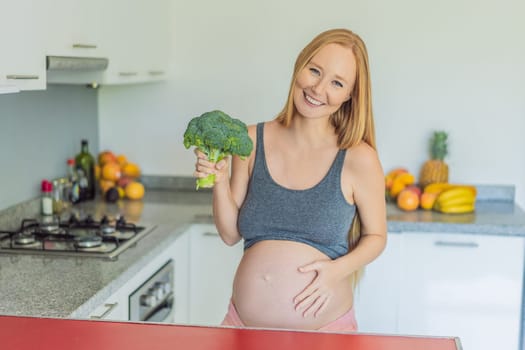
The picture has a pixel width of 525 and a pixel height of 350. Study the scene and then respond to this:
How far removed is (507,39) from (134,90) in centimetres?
173

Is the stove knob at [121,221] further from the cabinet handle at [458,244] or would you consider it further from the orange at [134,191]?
the cabinet handle at [458,244]

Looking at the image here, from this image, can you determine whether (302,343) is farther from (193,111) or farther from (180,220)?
(193,111)

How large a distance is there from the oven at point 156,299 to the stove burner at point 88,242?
22cm

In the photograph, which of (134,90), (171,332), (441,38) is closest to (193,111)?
(134,90)

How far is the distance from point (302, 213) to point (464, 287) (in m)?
1.37

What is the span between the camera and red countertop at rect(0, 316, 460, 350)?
5.41 feet

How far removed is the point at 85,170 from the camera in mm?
3664

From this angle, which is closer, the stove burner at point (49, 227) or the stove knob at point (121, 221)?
the stove burner at point (49, 227)

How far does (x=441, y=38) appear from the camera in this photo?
3619mm

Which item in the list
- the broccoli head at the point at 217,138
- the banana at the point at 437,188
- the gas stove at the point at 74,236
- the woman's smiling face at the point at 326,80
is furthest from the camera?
the banana at the point at 437,188

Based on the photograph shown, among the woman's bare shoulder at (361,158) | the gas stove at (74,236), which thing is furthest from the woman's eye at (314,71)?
the gas stove at (74,236)

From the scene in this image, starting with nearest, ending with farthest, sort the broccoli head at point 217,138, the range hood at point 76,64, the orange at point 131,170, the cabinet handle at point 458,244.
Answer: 1. the broccoli head at point 217,138
2. the range hood at point 76,64
3. the cabinet handle at point 458,244
4. the orange at point 131,170

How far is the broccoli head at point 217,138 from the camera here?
6.41ft

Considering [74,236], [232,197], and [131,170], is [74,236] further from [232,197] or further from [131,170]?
[131,170]
